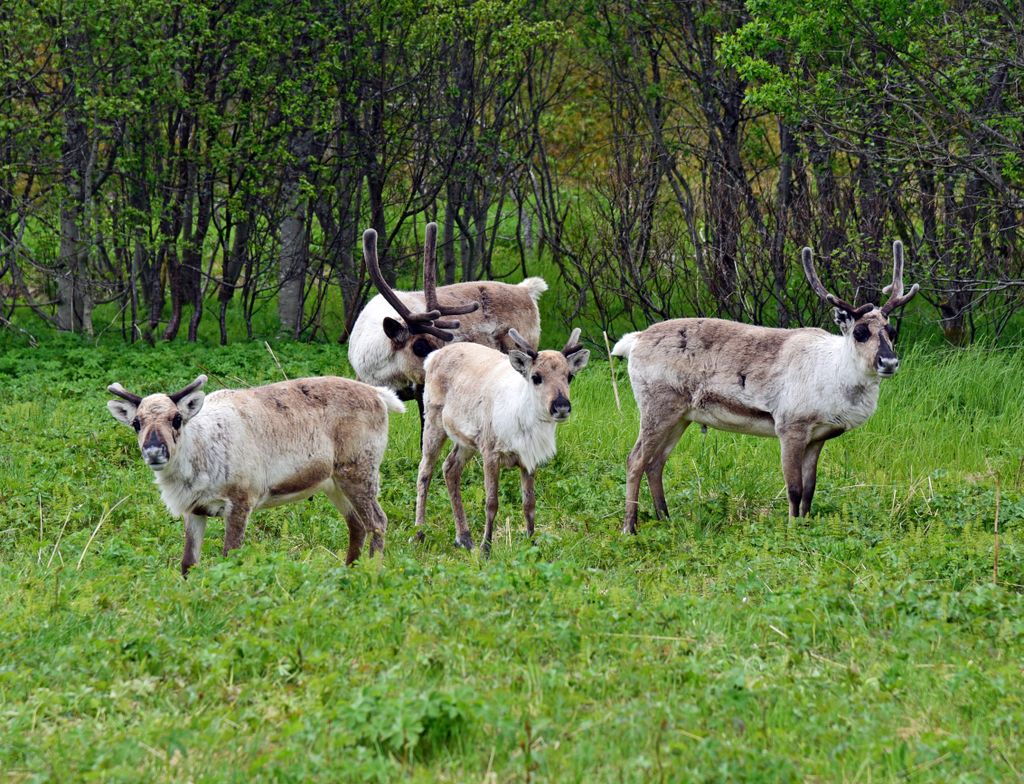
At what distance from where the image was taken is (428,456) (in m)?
9.27

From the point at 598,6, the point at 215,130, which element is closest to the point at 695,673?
the point at 215,130

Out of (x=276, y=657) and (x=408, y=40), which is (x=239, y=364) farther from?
(x=276, y=657)

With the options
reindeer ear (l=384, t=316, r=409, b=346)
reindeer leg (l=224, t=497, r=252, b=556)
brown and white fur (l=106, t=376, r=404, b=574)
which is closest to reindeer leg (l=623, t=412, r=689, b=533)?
brown and white fur (l=106, t=376, r=404, b=574)

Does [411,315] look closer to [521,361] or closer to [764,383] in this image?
[521,361]

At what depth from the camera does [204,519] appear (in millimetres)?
7508

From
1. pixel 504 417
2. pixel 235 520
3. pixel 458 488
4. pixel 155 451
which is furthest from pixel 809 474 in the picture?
pixel 155 451

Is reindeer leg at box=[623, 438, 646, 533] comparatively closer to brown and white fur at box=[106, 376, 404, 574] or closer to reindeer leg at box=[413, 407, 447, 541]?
reindeer leg at box=[413, 407, 447, 541]

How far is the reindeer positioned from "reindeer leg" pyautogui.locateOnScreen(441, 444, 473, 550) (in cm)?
170

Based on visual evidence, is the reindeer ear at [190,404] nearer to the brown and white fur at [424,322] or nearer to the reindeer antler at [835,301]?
the brown and white fur at [424,322]

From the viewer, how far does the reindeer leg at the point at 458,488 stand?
28.1 feet

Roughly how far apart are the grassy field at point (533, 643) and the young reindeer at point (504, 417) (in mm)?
321

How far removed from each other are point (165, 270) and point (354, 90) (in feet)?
12.0

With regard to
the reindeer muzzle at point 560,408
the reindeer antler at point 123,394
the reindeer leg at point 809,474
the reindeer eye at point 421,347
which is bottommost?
the reindeer leg at point 809,474

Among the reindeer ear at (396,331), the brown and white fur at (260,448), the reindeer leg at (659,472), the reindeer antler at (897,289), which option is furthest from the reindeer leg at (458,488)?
the reindeer antler at (897,289)
